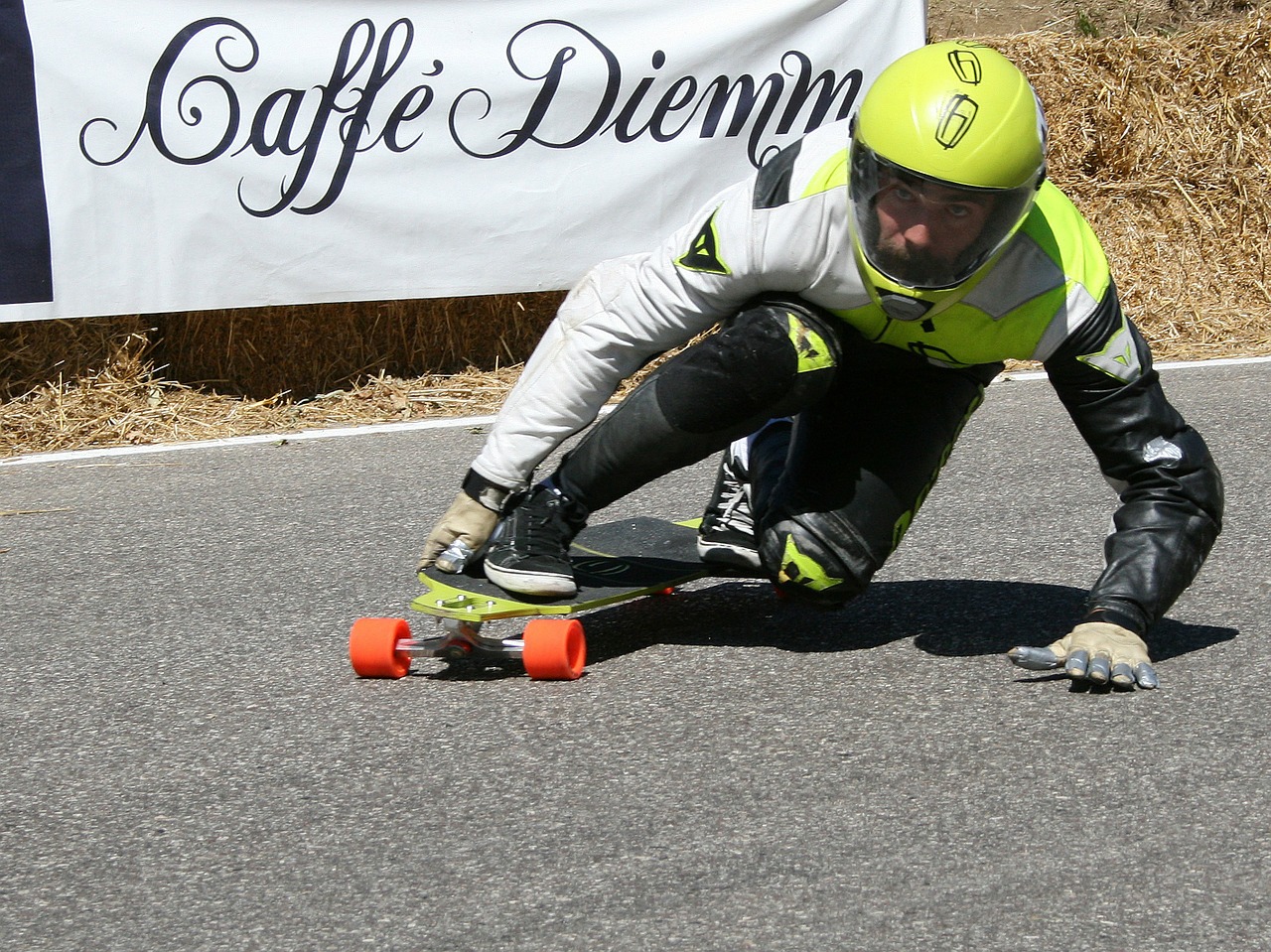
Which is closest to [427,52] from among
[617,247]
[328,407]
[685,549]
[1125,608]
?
[617,247]

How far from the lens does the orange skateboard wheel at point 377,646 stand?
331cm

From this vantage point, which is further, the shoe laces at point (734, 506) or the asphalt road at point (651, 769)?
the shoe laces at point (734, 506)

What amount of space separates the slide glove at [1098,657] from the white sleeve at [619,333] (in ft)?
3.15

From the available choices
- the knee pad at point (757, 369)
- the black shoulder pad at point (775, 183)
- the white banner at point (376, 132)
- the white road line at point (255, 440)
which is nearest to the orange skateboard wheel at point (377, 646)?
the knee pad at point (757, 369)

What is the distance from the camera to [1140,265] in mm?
7832

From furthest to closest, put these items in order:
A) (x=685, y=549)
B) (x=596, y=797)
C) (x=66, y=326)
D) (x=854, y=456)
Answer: (x=66, y=326), (x=685, y=549), (x=854, y=456), (x=596, y=797)

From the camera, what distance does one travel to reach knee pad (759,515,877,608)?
3342mm

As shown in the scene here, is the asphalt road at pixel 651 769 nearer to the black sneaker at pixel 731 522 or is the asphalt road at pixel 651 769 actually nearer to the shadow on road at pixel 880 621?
the shadow on road at pixel 880 621

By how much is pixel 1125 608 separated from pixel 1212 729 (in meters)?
→ 0.34

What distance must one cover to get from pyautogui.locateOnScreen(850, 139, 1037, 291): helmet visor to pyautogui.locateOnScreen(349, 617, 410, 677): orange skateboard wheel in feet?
4.30

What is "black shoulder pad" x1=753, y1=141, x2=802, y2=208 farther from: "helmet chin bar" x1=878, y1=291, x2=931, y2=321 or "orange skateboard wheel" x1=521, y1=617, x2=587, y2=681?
"orange skateboard wheel" x1=521, y1=617, x2=587, y2=681

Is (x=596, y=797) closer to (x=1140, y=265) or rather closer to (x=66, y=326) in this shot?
(x=66, y=326)

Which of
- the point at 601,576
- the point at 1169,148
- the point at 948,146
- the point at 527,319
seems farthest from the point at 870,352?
the point at 1169,148

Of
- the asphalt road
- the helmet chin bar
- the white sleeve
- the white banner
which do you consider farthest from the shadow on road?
the white banner
